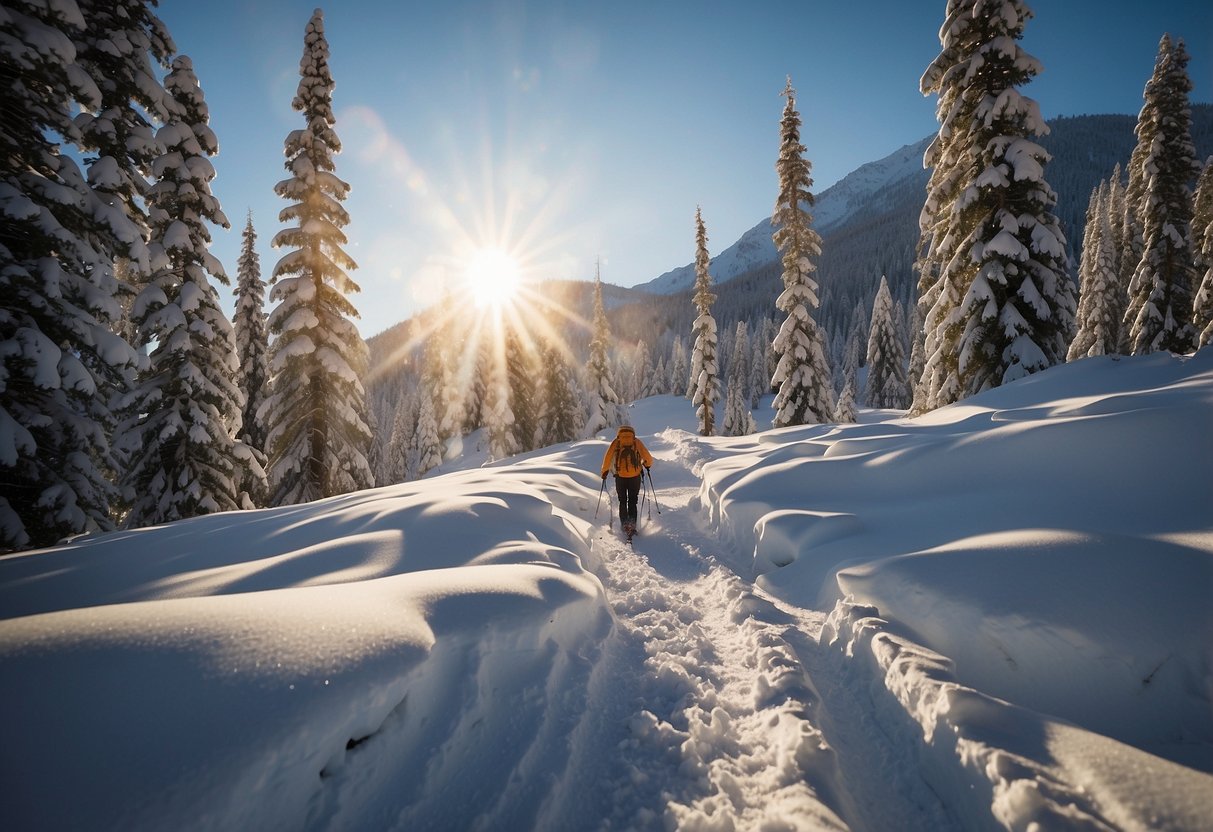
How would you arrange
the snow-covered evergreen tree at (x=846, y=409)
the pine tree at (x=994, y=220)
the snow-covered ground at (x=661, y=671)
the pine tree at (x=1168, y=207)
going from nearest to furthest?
the snow-covered ground at (x=661, y=671), the pine tree at (x=994, y=220), the pine tree at (x=1168, y=207), the snow-covered evergreen tree at (x=846, y=409)

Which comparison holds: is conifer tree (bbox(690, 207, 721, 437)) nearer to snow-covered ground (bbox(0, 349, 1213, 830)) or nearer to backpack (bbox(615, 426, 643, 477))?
backpack (bbox(615, 426, 643, 477))

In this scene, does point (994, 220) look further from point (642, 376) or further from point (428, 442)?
point (642, 376)

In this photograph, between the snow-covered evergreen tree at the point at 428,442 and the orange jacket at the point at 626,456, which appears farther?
the snow-covered evergreen tree at the point at 428,442

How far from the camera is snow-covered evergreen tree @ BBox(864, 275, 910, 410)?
146 feet

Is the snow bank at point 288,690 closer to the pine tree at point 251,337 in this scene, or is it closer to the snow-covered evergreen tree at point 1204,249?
the pine tree at point 251,337

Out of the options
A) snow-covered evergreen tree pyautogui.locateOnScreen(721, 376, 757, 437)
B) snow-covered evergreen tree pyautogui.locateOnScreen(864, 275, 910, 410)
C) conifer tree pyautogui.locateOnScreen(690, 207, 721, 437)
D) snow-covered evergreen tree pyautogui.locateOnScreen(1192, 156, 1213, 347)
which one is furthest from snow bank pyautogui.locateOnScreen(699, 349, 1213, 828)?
snow-covered evergreen tree pyautogui.locateOnScreen(864, 275, 910, 410)

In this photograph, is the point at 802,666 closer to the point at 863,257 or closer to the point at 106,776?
the point at 106,776

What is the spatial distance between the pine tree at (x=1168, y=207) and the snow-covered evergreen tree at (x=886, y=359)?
21.4m

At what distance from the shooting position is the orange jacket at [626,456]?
Answer: 9039mm

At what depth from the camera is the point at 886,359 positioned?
152 feet

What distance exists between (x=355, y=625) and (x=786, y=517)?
18.7ft

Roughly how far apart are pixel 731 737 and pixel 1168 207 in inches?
1357

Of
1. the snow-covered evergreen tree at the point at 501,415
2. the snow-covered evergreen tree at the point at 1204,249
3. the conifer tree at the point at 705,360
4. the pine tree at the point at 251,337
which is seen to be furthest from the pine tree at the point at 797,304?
the pine tree at the point at 251,337

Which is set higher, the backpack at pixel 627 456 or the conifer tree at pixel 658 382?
the conifer tree at pixel 658 382
